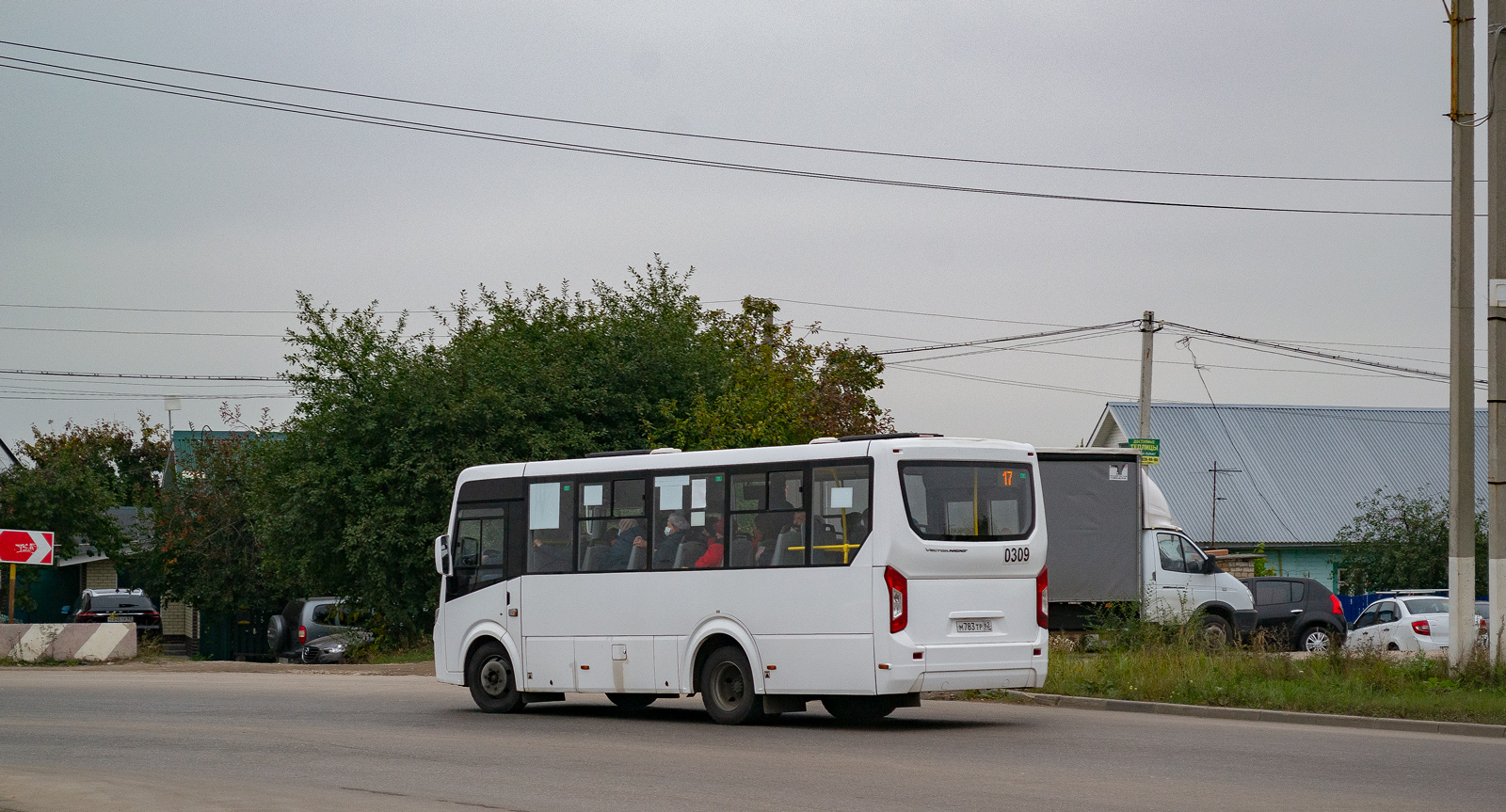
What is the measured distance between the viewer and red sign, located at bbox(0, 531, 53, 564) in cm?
3259

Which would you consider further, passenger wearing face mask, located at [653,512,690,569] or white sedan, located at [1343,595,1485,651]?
white sedan, located at [1343,595,1485,651]

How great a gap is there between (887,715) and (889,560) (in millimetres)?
3068

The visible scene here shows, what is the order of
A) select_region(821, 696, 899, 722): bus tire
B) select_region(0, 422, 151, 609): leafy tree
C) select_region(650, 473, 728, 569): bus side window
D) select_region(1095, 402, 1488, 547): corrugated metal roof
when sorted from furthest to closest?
select_region(1095, 402, 1488, 547): corrugated metal roof
select_region(0, 422, 151, 609): leafy tree
select_region(821, 696, 899, 722): bus tire
select_region(650, 473, 728, 569): bus side window

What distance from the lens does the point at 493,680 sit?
17172 mm

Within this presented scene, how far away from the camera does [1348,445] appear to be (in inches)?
2104

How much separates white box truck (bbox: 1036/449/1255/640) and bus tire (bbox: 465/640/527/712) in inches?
458

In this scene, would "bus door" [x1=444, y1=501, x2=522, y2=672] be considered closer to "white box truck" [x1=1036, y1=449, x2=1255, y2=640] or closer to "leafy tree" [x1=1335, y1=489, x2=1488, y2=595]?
"white box truck" [x1=1036, y1=449, x2=1255, y2=640]

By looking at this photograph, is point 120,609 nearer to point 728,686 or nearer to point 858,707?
point 728,686

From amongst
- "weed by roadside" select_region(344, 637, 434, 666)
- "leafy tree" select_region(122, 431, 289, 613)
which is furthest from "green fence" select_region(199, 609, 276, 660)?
"weed by roadside" select_region(344, 637, 434, 666)

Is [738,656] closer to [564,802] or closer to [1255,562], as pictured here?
[564,802]

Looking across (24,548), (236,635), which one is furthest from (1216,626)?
(236,635)

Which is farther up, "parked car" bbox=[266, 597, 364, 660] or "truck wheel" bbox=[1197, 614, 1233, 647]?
"truck wheel" bbox=[1197, 614, 1233, 647]

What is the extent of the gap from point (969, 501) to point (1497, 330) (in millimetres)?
6871

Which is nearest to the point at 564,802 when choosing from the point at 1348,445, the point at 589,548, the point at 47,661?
the point at 589,548
